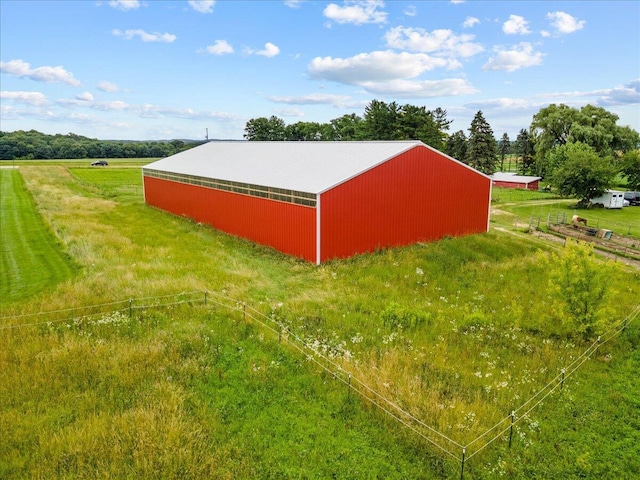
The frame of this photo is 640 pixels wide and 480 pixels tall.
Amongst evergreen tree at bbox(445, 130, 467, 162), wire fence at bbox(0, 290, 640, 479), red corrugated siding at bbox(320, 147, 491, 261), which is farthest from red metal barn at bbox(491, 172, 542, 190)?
wire fence at bbox(0, 290, 640, 479)

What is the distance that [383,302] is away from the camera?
15352 millimetres

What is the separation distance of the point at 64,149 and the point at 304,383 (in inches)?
5238

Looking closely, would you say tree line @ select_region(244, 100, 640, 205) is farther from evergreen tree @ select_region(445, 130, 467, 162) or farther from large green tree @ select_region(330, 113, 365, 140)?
large green tree @ select_region(330, 113, 365, 140)

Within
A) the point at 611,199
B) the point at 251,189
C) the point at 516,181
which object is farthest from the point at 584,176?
the point at 251,189

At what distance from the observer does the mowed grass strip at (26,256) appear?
1677 cm

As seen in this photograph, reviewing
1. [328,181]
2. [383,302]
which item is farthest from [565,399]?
[328,181]

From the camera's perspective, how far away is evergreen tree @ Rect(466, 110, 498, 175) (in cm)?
5522

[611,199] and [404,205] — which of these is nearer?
[404,205]

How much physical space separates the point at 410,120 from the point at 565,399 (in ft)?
178

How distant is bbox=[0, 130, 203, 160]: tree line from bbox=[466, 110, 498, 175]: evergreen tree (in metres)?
67.8

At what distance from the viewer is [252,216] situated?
24719 millimetres

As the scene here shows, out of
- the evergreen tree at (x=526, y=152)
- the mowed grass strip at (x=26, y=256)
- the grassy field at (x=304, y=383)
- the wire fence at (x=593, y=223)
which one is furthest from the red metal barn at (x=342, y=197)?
the evergreen tree at (x=526, y=152)

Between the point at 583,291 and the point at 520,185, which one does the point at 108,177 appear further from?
the point at 583,291

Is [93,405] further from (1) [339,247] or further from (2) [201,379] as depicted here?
(1) [339,247]
